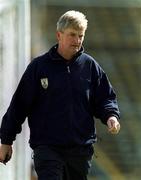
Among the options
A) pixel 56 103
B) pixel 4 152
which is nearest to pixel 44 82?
pixel 56 103

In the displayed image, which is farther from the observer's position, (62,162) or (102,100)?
(102,100)

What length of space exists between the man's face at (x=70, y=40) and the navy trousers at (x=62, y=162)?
68 cm

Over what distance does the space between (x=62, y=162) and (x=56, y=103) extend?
0.41 metres

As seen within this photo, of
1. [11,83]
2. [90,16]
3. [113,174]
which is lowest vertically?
[113,174]

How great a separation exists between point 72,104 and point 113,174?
105 inches

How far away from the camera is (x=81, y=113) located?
6.15 meters

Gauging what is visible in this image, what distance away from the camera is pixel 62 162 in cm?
608

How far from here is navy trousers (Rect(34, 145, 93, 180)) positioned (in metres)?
6.02

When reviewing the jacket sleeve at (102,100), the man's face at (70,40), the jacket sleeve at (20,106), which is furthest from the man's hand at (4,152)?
the man's face at (70,40)

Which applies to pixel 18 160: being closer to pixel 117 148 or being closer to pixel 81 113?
pixel 117 148

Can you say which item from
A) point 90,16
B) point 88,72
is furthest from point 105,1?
point 88,72

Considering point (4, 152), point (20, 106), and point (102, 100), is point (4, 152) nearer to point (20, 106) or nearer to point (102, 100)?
point (20, 106)

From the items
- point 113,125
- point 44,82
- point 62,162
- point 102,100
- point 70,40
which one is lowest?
point 62,162

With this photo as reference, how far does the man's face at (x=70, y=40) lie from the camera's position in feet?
19.8
